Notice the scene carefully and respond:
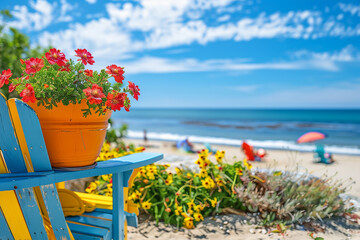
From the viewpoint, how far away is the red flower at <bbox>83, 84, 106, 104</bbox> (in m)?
1.62

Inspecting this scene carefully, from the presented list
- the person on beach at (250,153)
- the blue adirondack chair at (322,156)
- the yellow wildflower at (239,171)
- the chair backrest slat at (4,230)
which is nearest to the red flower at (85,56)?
the chair backrest slat at (4,230)

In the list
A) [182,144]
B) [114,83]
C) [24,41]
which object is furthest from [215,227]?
[182,144]

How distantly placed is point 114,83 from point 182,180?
1.97 metres

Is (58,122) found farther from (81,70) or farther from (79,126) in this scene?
(81,70)

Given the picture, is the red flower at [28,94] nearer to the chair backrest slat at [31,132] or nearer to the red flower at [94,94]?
the chair backrest slat at [31,132]

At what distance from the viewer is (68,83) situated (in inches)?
65.7

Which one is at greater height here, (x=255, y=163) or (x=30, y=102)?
(x=30, y=102)

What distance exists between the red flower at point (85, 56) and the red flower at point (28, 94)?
33 centimetres

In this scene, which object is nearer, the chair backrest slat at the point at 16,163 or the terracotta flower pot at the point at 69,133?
the chair backrest slat at the point at 16,163

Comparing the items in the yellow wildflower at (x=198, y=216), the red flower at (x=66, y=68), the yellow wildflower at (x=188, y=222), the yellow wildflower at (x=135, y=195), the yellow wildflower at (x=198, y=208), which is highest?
the red flower at (x=66, y=68)

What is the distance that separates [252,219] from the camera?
10.8ft

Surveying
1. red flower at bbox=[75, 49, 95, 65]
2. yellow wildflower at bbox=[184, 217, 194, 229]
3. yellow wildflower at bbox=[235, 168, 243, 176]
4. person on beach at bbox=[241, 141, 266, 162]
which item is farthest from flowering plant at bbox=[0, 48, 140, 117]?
person on beach at bbox=[241, 141, 266, 162]

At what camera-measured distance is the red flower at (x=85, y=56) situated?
1.79m

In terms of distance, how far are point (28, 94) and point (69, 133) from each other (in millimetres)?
285
